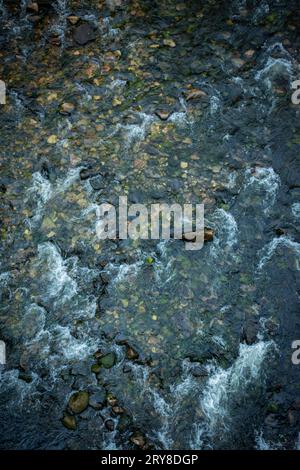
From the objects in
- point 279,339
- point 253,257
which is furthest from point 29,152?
point 279,339

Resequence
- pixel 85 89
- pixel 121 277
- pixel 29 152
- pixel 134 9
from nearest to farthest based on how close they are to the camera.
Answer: pixel 121 277
pixel 29 152
pixel 85 89
pixel 134 9

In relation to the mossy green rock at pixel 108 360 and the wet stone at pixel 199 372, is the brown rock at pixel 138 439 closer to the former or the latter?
the mossy green rock at pixel 108 360

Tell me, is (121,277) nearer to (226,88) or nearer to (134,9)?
(226,88)

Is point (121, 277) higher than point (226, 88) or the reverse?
the reverse

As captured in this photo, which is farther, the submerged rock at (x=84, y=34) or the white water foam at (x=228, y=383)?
the submerged rock at (x=84, y=34)

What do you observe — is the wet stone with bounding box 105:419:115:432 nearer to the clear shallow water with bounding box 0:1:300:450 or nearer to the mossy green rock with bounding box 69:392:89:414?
the clear shallow water with bounding box 0:1:300:450

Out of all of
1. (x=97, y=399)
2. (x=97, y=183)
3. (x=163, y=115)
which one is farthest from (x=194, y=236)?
(x=97, y=399)

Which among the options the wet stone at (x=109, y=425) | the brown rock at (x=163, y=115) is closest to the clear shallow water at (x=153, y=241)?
the wet stone at (x=109, y=425)
